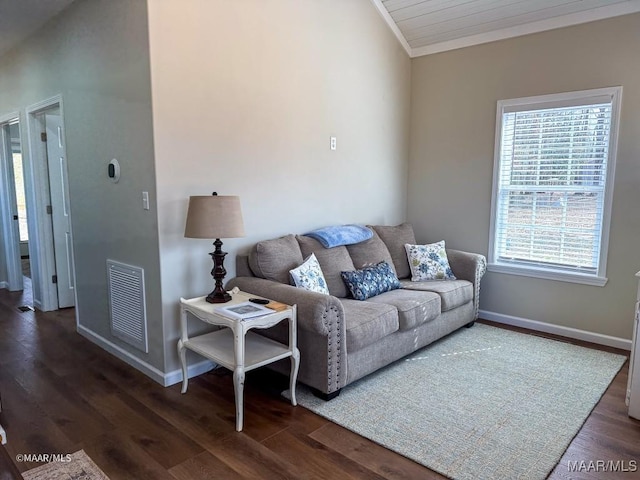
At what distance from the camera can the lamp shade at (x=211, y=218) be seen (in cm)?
260

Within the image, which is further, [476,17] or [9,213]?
[9,213]

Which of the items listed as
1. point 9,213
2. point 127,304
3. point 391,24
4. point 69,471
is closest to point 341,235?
point 127,304

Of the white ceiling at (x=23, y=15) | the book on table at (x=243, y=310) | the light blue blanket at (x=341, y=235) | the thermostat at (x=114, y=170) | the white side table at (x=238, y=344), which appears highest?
the white ceiling at (x=23, y=15)

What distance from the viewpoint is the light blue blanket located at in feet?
11.7

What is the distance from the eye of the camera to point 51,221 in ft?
14.4

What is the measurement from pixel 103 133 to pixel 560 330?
13.3ft

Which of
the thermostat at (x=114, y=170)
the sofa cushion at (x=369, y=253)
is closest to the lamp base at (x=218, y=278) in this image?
the thermostat at (x=114, y=170)

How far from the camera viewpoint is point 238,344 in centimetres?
231

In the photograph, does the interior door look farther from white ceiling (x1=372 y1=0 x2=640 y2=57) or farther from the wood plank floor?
white ceiling (x1=372 y1=0 x2=640 y2=57)

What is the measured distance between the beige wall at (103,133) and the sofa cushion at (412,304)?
1.62m

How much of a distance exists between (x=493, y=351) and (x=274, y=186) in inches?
85.3

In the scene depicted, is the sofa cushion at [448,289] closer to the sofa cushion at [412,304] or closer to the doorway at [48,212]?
the sofa cushion at [412,304]

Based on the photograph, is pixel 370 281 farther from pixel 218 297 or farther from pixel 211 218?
pixel 211 218

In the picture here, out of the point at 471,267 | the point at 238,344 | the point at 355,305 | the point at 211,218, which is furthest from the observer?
the point at 471,267
